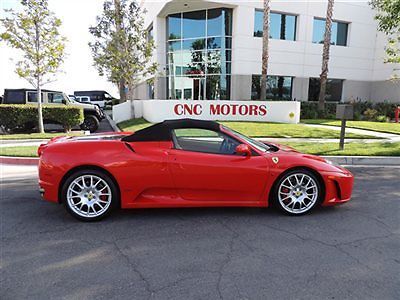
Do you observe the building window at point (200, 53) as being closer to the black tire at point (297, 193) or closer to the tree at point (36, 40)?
the tree at point (36, 40)

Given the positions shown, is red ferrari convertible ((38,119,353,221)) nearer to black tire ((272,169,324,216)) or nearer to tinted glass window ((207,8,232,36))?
black tire ((272,169,324,216))

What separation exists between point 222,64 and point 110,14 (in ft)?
27.4

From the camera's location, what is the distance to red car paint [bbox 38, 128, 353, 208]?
13.0 ft

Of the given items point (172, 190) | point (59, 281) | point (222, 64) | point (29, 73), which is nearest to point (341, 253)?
point (172, 190)

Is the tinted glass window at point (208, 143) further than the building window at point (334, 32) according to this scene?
No

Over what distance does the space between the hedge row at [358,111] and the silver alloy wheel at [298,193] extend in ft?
54.2

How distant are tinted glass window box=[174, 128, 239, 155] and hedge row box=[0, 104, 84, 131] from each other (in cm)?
1039

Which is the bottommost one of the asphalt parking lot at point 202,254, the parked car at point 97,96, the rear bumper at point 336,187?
the asphalt parking lot at point 202,254

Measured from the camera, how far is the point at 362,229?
3820 mm

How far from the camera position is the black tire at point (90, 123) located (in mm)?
15367

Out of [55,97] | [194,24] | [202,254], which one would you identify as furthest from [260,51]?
[202,254]

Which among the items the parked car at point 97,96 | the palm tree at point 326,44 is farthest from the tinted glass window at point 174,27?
the parked car at point 97,96

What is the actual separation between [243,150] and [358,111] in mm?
19559

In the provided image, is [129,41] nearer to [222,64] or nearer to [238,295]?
[222,64]
